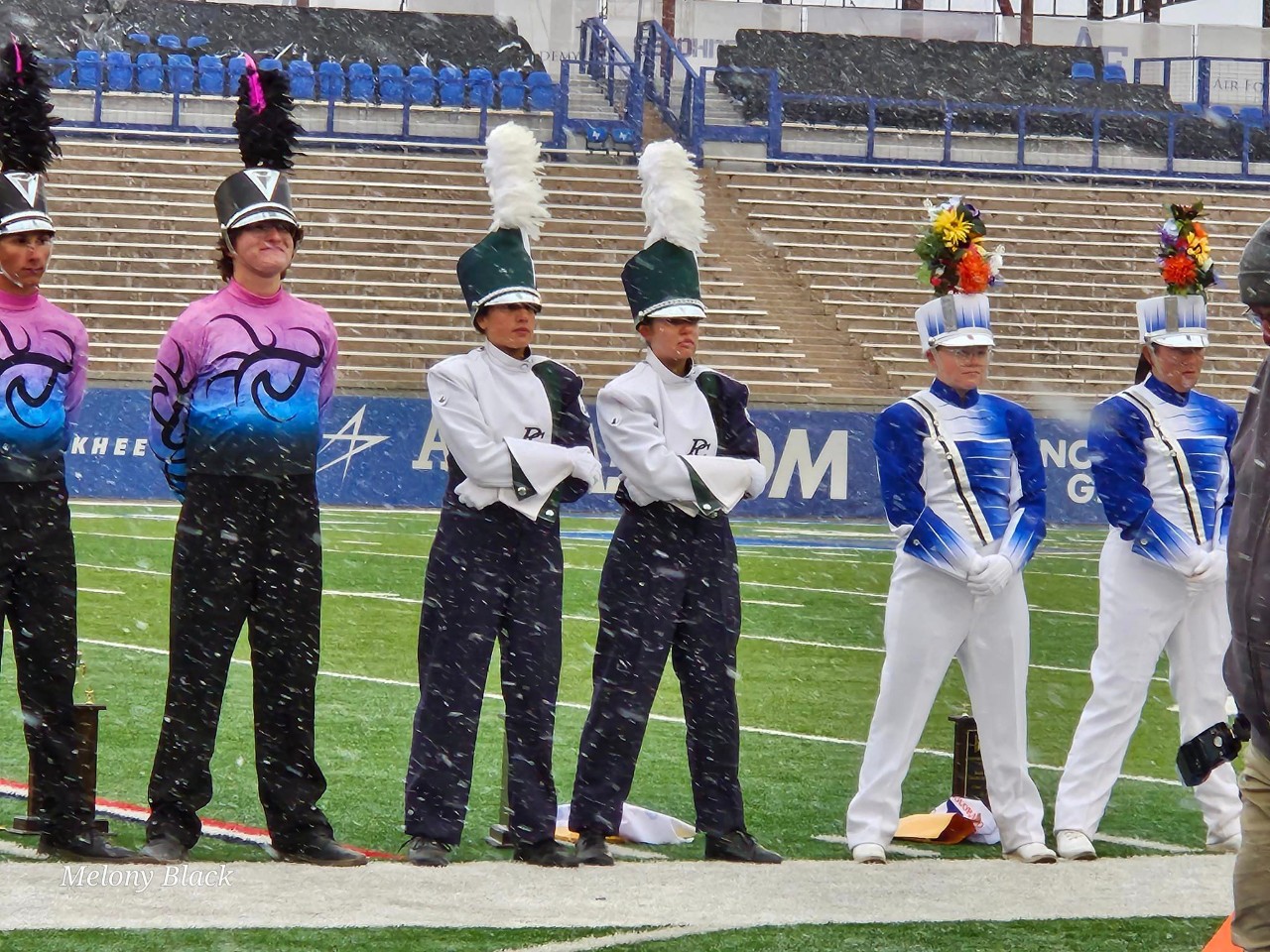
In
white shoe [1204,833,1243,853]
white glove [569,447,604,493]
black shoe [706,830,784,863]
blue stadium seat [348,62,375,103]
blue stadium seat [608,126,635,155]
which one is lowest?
white shoe [1204,833,1243,853]

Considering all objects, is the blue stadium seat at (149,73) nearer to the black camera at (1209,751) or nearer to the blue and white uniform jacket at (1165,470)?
the blue and white uniform jacket at (1165,470)

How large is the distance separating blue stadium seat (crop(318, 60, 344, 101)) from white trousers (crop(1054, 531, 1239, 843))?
70.9 ft

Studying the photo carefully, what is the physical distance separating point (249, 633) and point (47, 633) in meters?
0.57

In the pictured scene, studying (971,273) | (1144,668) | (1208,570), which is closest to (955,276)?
(971,273)

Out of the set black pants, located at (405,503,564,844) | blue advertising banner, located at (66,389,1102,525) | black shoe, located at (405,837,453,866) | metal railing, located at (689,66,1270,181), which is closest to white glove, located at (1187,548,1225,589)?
black pants, located at (405,503,564,844)

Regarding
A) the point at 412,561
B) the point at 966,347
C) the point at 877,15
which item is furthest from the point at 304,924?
the point at 877,15

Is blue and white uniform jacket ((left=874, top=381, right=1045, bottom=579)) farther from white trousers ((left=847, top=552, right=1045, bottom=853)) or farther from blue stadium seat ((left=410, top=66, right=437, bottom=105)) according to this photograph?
blue stadium seat ((left=410, top=66, right=437, bottom=105))

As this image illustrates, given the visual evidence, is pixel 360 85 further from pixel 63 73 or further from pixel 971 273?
pixel 971 273

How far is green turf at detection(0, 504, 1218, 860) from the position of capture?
685 cm

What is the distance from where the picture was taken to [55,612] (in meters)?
5.42

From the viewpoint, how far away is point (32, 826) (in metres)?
5.64

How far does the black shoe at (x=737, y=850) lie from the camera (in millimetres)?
5883

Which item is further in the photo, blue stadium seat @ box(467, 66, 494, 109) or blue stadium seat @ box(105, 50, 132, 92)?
blue stadium seat @ box(467, 66, 494, 109)

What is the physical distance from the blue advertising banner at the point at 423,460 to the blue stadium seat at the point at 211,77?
10.0m
